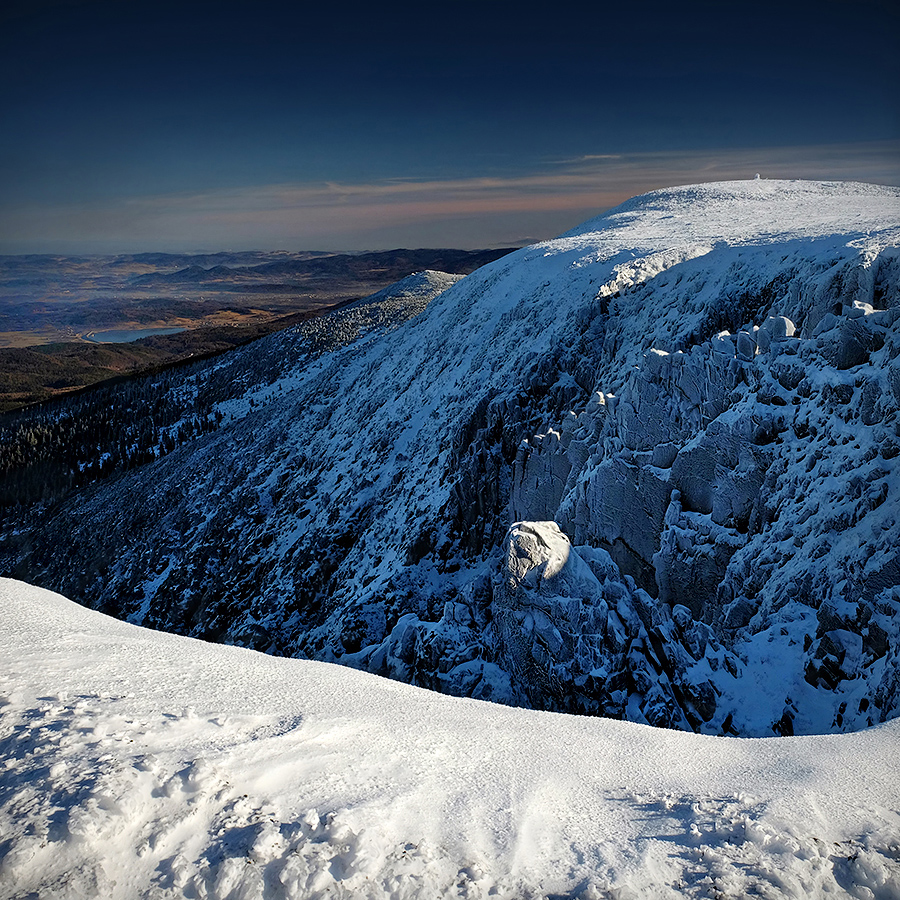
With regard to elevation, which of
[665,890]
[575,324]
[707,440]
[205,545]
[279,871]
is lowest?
[205,545]

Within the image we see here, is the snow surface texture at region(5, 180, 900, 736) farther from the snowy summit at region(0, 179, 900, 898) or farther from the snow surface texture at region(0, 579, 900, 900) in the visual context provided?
the snow surface texture at region(0, 579, 900, 900)

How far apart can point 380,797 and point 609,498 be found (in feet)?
43.5

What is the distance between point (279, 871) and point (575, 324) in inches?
1104

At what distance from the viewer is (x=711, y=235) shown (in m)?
33.2

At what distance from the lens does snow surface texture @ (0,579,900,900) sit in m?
5.88

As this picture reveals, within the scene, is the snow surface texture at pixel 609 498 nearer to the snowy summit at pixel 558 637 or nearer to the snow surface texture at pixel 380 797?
the snowy summit at pixel 558 637

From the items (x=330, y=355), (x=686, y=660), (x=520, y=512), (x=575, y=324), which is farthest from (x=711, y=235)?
(x=330, y=355)

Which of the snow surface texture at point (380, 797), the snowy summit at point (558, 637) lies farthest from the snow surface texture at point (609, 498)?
the snow surface texture at point (380, 797)

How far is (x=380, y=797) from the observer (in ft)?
23.3

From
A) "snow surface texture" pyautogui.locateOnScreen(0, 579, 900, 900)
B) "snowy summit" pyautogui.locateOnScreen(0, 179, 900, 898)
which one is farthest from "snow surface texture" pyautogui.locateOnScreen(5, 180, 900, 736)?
"snow surface texture" pyautogui.locateOnScreen(0, 579, 900, 900)

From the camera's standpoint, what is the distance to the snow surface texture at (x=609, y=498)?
529 inches

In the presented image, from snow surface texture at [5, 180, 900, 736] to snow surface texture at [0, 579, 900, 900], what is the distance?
4396mm

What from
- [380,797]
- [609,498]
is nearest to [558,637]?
[609,498]

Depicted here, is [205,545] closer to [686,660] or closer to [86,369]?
[686,660]
